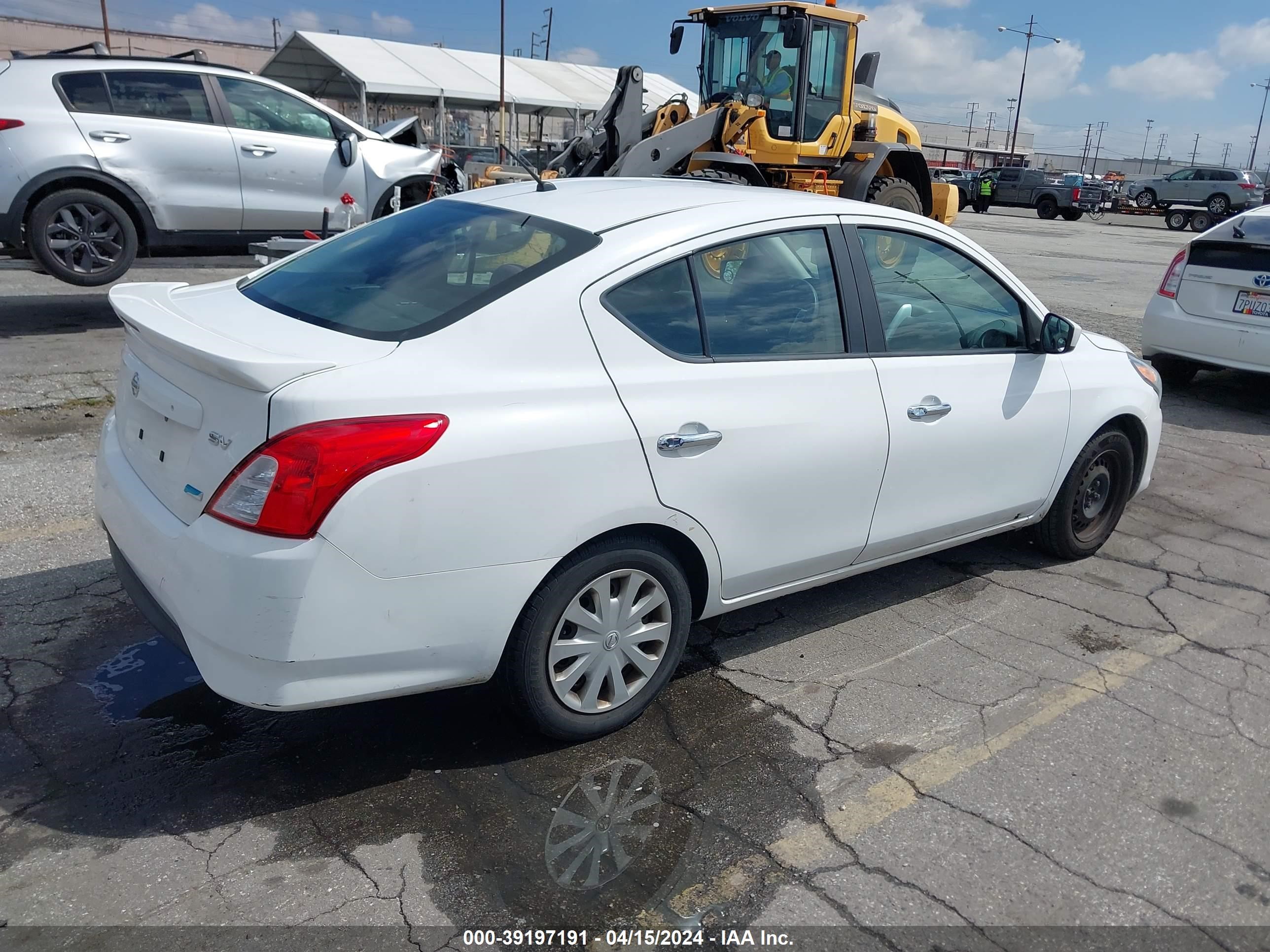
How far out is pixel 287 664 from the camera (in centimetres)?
255

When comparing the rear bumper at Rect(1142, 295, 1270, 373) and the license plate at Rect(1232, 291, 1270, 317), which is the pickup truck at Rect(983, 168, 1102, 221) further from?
the license plate at Rect(1232, 291, 1270, 317)

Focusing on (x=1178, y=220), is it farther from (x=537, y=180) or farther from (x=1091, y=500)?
(x=537, y=180)

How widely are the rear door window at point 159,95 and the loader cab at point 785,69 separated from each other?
6613 mm

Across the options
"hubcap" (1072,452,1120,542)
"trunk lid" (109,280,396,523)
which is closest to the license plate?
"hubcap" (1072,452,1120,542)

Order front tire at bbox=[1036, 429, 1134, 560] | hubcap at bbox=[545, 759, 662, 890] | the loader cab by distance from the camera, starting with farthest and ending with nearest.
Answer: the loader cab < front tire at bbox=[1036, 429, 1134, 560] < hubcap at bbox=[545, 759, 662, 890]

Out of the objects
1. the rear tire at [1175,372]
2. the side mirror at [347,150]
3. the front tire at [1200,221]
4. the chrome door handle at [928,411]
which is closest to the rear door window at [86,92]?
the side mirror at [347,150]

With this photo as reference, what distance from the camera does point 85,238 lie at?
8062mm

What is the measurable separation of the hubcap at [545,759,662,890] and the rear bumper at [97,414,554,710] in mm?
466

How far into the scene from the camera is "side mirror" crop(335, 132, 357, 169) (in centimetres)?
935

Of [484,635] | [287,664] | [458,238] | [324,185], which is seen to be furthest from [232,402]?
[324,185]

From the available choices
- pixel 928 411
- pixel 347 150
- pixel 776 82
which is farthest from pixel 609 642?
pixel 776 82

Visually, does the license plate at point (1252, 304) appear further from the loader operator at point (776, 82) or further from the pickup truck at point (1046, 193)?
the pickup truck at point (1046, 193)

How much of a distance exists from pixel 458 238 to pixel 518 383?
0.88 m

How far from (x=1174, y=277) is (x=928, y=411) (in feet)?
19.0
